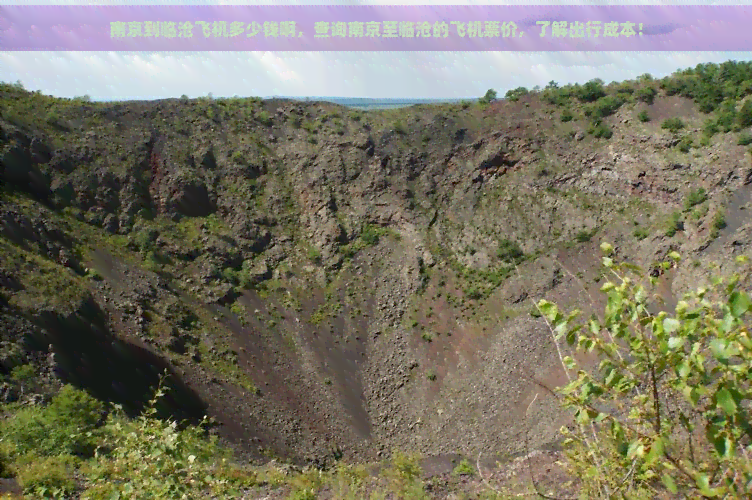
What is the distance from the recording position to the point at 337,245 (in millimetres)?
32500

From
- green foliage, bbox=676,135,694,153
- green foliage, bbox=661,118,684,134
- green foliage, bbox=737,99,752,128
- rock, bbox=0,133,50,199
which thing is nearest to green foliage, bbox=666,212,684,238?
green foliage, bbox=676,135,694,153

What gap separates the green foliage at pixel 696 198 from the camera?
2783 centimetres

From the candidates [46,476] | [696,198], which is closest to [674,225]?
[696,198]

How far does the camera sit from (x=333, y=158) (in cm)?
3541

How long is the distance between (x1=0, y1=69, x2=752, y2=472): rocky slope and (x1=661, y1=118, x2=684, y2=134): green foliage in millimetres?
355

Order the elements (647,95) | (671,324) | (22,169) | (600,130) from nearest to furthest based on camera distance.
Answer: (671,324), (22,169), (600,130), (647,95)

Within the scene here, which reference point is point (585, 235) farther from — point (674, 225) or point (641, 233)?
point (674, 225)

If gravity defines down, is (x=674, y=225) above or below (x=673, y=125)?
below

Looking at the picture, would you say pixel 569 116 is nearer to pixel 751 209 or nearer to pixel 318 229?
pixel 751 209

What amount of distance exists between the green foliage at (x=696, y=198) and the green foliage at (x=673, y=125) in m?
4.71

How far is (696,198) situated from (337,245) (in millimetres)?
19139

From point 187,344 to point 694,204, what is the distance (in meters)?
25.6

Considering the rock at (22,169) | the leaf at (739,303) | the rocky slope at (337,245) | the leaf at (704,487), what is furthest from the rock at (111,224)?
the leaf at (739,303)

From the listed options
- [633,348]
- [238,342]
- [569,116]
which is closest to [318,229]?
[238,342]
